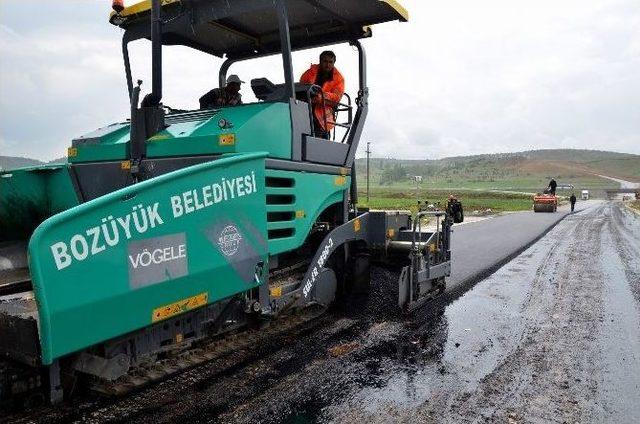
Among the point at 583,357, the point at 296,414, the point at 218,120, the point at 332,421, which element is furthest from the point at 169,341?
the point at 583,357

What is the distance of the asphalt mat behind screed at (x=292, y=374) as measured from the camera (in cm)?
316

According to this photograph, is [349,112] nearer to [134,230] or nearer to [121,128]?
[121,128]

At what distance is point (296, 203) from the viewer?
425cm

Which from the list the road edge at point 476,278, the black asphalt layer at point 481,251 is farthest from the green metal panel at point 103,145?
the black asphalt layer at point 481,251

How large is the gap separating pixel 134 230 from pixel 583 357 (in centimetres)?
405

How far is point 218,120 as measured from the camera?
393 centimetres

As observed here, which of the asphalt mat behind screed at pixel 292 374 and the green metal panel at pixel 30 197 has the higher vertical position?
the green metal panel at pixel 30 197

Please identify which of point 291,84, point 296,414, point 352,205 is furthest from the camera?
point 352,205

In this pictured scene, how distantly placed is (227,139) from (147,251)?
113cm

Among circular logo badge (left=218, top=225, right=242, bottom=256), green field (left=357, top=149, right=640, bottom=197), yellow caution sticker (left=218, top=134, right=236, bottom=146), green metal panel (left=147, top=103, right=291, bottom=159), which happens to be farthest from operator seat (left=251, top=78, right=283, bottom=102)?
green field (left=357, top=149, right=640, bottom=197)

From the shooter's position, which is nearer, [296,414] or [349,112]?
[296,414]

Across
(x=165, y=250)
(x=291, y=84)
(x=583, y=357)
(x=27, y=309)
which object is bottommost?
(x=583, y=357)

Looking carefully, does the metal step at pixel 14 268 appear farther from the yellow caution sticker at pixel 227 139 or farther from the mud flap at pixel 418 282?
the mud flap at pixel 418 282

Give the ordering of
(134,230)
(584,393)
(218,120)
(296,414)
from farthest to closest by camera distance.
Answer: (218,120), (584,393), (296,414), (134,230)
